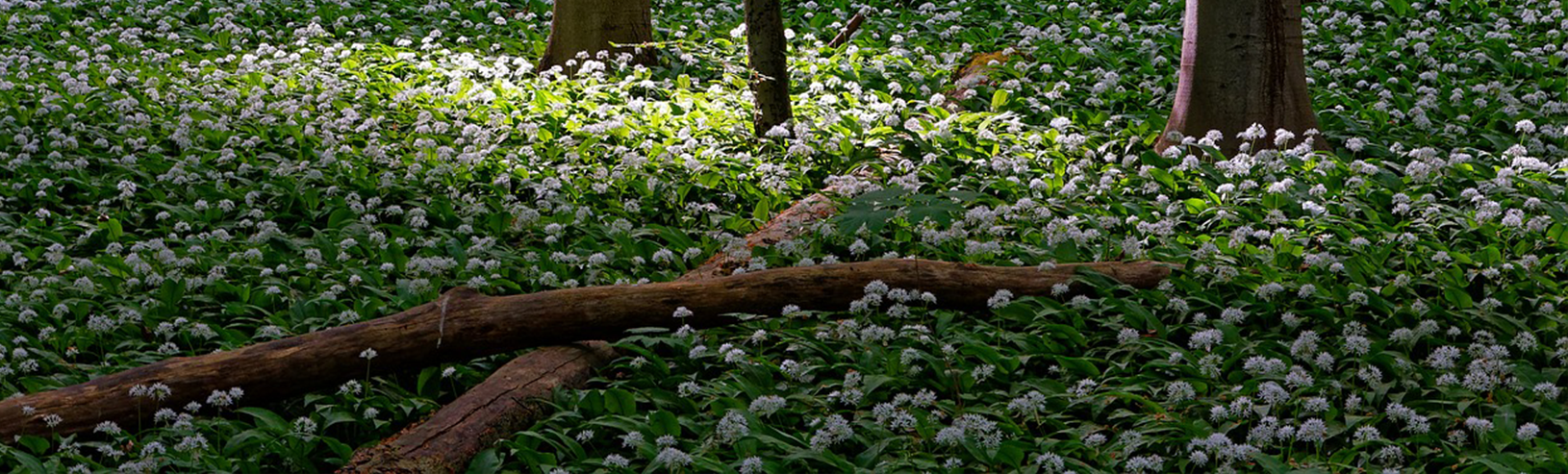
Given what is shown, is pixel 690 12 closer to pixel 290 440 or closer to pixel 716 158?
pixel 716 158

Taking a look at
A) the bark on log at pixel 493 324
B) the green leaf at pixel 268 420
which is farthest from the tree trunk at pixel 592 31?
the green leaf at pixel 268 420

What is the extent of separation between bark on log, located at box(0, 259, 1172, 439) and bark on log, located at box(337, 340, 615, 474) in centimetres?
9

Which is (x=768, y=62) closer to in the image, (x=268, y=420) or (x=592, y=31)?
(x=592, y=31)

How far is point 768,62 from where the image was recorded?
280 inches

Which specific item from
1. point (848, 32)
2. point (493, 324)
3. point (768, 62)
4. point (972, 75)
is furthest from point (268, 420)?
point (848, 32)

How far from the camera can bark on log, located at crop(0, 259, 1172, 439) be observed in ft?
13.4

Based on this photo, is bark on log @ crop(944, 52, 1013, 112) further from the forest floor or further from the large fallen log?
the large fallen log

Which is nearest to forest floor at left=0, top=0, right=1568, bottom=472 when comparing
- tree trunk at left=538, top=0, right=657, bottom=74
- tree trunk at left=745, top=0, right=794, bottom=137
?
tree trunk at left=745, top=0, right=794, bottom=137

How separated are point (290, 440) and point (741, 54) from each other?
6123 millimetres

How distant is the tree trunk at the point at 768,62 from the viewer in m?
7.04

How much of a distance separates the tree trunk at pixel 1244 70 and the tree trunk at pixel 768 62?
213cm

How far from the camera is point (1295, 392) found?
4.07m

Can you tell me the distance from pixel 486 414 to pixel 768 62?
350 centimetres

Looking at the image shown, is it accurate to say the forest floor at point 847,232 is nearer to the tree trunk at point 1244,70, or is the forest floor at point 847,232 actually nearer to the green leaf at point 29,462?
the green leaf at point 29,462
